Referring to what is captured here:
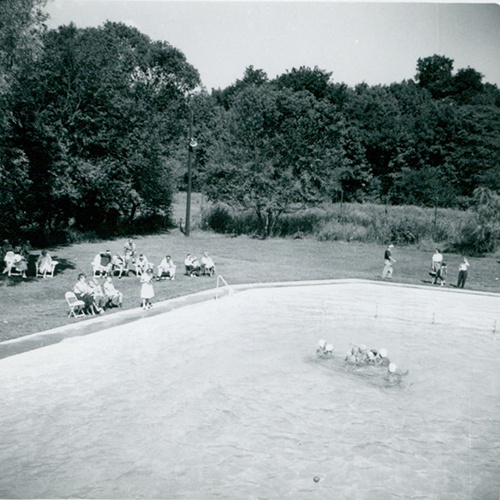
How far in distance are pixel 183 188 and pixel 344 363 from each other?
144 feet

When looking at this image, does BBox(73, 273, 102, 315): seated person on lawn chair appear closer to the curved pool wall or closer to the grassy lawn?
the grassy lawn

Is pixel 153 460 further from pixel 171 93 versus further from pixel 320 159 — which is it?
pixel 171 93

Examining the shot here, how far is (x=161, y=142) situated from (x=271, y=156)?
25.3 feet

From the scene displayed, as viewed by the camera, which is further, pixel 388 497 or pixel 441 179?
pixel 441 179

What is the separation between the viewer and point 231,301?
59.6ft

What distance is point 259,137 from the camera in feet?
120

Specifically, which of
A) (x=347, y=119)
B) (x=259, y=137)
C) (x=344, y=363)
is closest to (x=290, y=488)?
(x=344, y=363)

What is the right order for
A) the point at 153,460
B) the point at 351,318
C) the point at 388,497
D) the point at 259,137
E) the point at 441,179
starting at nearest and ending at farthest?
1. the point at 388,497
2. the point at 153,460
3. the point at 351,318
4. the point at 259,137
5. the point at 441,179

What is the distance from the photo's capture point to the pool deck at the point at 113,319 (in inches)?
484

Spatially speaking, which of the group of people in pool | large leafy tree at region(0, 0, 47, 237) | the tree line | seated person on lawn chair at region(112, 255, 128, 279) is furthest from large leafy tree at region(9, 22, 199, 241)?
the group of people in pool

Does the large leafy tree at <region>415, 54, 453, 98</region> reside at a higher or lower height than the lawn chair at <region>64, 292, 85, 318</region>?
higher

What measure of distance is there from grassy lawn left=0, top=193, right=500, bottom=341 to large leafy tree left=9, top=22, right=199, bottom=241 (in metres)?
2.86

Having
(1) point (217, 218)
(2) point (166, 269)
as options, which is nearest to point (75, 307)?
(2) point (166, 269)

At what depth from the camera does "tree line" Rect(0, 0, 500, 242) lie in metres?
27.1
